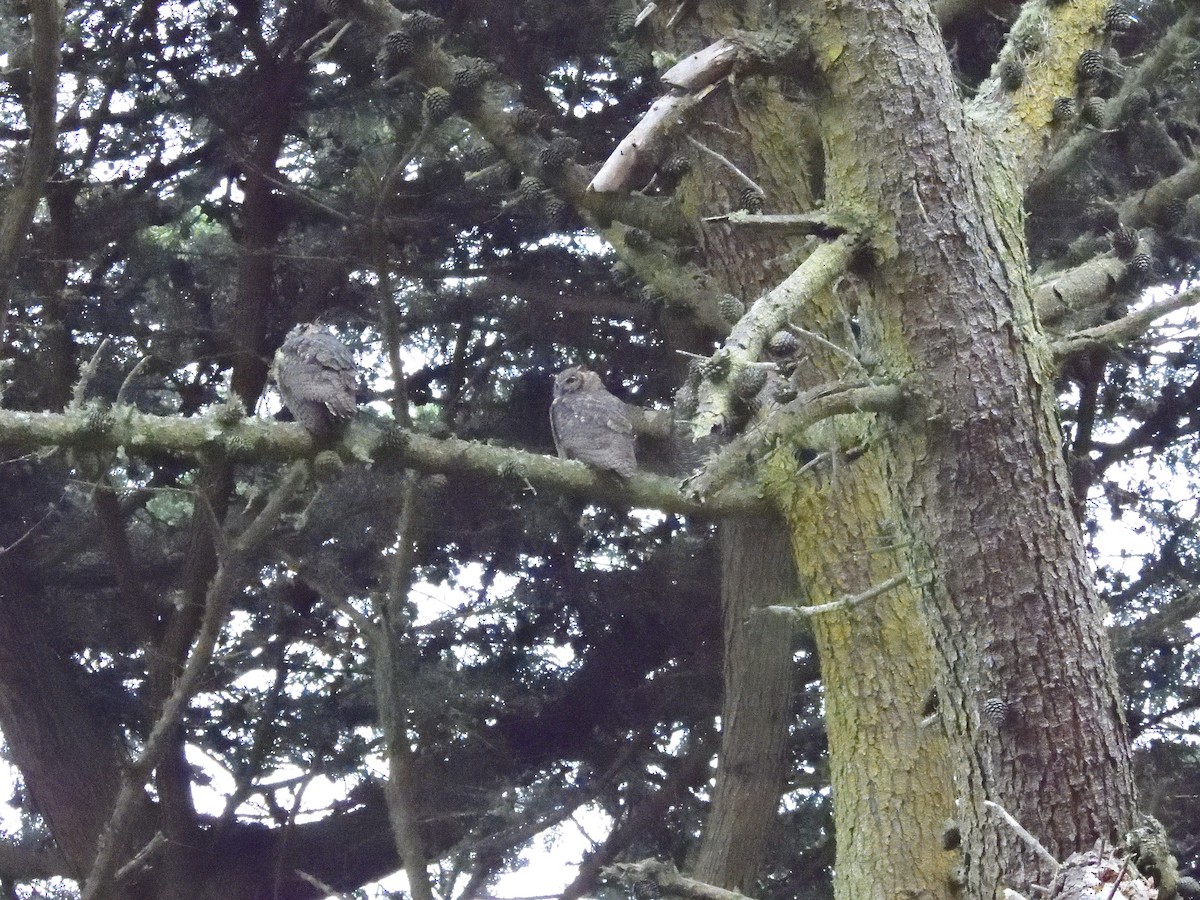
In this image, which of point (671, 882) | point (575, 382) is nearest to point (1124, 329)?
point (671, 882)

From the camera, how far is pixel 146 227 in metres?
6.92

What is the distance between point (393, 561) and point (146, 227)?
2280 millimetres

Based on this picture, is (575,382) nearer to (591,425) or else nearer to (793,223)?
(591,425)

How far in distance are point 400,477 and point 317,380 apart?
209 cm

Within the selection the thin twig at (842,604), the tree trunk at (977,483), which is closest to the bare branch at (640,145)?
the tree trunk at (977,483)

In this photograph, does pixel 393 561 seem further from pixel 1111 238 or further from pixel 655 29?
pixel 1111 238

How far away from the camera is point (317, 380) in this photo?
4711 millimetres

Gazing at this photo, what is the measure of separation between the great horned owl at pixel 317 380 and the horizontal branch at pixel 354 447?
93mm

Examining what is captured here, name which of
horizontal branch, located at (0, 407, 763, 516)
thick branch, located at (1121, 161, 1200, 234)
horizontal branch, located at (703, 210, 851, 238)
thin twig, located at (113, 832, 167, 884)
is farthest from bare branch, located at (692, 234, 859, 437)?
thin twig, located at (113, 832, 167, 884)

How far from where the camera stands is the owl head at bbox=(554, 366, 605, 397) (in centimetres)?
601

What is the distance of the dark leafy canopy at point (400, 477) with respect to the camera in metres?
6.51

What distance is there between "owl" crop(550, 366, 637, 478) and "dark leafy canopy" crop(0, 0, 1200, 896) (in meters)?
0.50

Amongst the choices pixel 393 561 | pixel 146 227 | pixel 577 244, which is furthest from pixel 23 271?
pixel 577 244

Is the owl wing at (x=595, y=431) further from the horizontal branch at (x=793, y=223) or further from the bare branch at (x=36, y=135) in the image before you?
the bare branch at (x=36, y=135)
